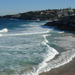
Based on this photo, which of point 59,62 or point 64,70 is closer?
point 64,70

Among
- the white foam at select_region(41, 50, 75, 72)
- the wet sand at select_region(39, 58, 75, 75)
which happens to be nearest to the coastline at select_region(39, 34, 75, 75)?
the wet sand at select_region(39, 58, 75, 75)

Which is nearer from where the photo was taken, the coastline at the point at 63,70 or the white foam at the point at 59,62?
the coastline at the point at 63,70

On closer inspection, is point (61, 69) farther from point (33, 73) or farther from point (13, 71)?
point (13, 71)

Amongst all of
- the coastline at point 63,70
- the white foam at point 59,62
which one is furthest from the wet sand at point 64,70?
the white foam at point 59,62

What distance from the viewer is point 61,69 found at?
645cm

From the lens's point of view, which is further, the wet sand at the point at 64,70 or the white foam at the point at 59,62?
the white foam at the point at 59,62

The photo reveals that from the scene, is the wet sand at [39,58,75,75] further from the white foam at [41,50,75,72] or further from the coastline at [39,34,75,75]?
the white foam at [41,50,75,72]

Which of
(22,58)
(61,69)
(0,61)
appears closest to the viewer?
(61,69)

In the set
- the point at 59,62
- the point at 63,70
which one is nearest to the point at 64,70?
the point at 63,70

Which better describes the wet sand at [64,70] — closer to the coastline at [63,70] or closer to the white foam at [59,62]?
the coastline at [63,70]

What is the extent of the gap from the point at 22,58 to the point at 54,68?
7.95 feet

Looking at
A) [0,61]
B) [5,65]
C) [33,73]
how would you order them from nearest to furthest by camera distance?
[33,73], [5,65], [0,61]

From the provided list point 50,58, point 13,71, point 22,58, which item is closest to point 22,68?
point 13,71

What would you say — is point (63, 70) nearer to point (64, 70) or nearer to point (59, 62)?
point (64, 70)
